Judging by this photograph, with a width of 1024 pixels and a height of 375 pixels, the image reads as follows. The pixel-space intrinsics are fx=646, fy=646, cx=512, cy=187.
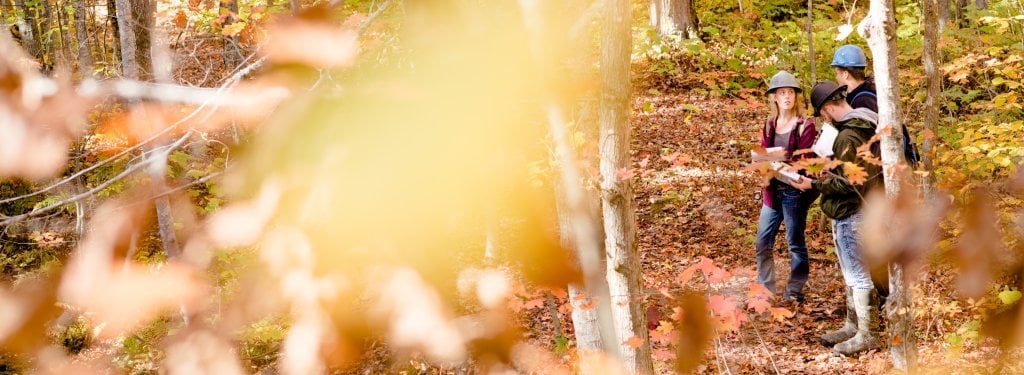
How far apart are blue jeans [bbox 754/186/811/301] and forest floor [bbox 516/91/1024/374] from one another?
0.27m

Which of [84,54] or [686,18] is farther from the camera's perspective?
[686,18]

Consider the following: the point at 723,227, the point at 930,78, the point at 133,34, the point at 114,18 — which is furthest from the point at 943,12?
the point at 133,34

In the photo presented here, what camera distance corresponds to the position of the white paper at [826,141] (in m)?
3.77

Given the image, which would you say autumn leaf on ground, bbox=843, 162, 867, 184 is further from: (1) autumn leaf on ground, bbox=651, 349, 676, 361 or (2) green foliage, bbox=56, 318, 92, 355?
(2) green foliage, bbox=56, 318, 92, 355

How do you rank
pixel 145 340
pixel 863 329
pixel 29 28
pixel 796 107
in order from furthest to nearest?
1. pixel 29 28
2. pixel 796 107
3. pixel 863 329
4. pixel 145 340

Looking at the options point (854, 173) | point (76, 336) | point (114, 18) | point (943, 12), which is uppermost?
point (943, 12)

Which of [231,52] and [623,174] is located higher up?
[231,52]

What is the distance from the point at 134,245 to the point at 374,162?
0.28 meters

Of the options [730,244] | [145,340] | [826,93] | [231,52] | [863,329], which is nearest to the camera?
[145,340]

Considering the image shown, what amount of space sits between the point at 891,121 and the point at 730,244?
3.86 metres

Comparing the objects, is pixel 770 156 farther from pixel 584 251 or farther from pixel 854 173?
pixel 584 251

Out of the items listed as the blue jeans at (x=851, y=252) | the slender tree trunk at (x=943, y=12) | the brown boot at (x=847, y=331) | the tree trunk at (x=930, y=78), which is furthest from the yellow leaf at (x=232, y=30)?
the slender tree trunk at (x=943, y=12)

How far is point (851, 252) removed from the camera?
3.89m

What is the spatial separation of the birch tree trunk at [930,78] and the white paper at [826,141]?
0.69 meters
